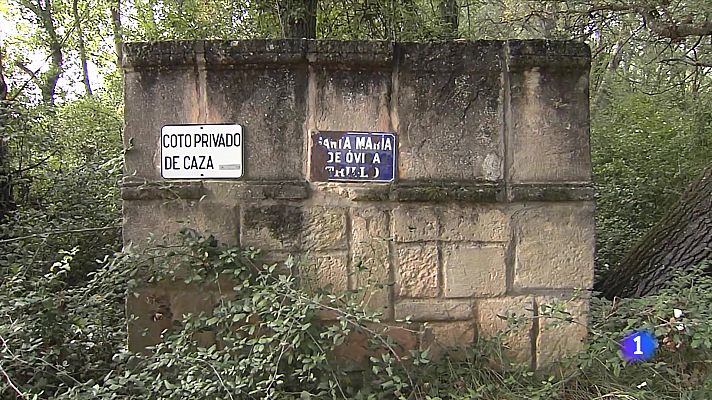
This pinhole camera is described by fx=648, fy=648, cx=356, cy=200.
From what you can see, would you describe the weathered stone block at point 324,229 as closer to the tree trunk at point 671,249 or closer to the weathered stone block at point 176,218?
the weathered stone block at point 176,218

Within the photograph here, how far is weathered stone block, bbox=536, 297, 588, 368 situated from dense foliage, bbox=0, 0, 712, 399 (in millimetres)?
53

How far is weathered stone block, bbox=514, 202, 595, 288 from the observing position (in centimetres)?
288

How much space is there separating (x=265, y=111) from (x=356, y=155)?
0.45 metres

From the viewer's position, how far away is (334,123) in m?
2.86

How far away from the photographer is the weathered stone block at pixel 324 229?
2867 mm

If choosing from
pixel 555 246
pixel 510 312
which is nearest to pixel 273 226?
pixel 510 312

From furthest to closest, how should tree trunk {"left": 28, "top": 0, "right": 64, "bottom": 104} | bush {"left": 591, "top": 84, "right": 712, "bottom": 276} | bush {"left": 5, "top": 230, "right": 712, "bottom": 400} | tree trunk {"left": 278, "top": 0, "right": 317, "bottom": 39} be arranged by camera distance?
tree trunk {"left": 28, "top": 0, "right": 64, "bottom": 104} < tree trunk {"left": 278, "top": 0, "right": 317, "bottom": 39} < bush {"left": 591, "top": 84, "right": 712, "bottom": 276} < bush {"left": 5, "top": 230, "right": 712, "bottom": 400}

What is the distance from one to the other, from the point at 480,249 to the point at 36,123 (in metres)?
3.68

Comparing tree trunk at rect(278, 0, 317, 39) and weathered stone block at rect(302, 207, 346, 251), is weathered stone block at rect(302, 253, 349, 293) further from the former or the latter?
tree trunk at rect(278, 0, 317, 39)

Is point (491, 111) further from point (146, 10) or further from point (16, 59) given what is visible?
point (16, 59)

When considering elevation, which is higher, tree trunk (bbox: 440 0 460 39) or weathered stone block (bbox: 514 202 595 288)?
tree trunk (bbox: 440 0 460 39)

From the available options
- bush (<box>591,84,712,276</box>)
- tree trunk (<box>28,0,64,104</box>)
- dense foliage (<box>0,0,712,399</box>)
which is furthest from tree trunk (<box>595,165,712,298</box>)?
tree trunk (<box>28,0,64,104</box>)

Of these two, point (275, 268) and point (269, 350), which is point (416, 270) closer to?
point (275, 268)

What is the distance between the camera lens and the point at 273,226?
113 inches
